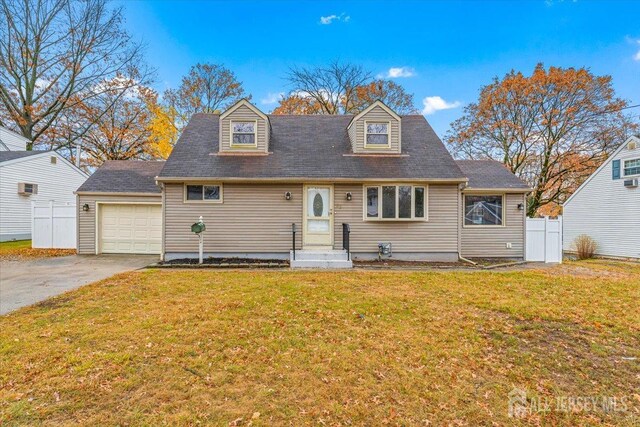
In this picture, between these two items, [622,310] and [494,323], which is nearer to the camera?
[494,323]

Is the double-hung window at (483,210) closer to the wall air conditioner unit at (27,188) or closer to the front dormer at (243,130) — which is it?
the front dormer at (243,130)

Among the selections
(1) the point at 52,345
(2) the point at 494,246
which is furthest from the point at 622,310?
(1) the point at 52,345

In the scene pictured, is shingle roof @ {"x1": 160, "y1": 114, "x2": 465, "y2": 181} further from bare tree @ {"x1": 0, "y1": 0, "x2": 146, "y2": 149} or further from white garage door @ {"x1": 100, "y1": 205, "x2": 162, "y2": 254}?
bare tree @ {"x1": 0, "y1": 0, "x2": 146, "y2": 149}

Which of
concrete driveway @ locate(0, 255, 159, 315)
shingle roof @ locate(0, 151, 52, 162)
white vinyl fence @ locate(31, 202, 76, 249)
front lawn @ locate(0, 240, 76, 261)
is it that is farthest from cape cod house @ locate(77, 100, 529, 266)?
shingle roof @ locate(0, 151, 52, 162)

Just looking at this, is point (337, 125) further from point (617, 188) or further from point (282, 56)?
point (617, 188)

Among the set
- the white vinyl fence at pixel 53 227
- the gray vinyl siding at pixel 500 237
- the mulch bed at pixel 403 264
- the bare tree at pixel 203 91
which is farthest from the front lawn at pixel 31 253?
the gray vinyl siding at pixel 500 237

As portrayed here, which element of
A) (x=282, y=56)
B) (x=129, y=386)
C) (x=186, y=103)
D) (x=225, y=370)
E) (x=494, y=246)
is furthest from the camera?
(x=186, y=103)

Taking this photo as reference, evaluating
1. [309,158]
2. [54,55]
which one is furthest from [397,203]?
[54,55]

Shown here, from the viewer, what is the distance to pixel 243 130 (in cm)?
1078

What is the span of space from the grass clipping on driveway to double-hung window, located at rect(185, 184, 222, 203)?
172 inches

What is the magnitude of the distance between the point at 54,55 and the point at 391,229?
2422cm

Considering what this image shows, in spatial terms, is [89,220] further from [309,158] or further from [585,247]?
[585,247]

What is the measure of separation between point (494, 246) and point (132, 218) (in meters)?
14.1

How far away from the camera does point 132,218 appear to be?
37.7 ft
